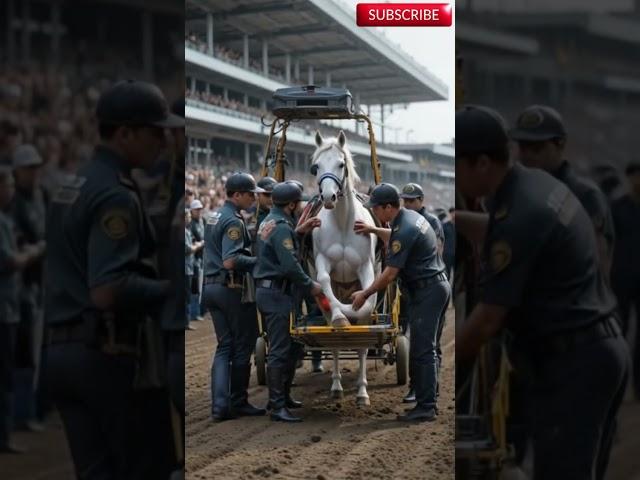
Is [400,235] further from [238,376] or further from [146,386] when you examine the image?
[146,386]

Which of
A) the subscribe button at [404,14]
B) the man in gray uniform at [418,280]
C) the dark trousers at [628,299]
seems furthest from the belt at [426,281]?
the subscribe button at [404,14]

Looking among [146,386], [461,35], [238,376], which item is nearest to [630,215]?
[461,35]

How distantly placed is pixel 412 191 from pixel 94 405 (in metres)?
1.12

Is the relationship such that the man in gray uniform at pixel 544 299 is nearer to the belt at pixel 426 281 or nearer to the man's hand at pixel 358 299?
the belt at pixel 426 281

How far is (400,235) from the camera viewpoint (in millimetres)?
3131

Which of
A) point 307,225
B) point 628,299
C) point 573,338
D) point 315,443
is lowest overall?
point 315,443

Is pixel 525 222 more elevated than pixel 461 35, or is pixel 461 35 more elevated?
pixel 461 35

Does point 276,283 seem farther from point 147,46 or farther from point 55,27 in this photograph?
point 55,27

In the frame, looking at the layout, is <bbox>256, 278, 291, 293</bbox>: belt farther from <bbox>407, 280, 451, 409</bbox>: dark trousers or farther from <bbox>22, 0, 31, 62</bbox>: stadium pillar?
<bbox>22, 0, 31, 62</bbox>: stadium pillar

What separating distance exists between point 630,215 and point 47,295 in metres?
1.66

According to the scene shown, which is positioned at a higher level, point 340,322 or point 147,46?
point 147,46

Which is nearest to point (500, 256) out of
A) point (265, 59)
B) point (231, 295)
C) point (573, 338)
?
point (573, 338)

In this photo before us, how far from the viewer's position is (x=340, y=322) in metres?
3.46

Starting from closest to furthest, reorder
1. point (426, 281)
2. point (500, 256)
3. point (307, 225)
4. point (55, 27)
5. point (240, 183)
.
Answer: point (500, 256)
point (55, 27)
point (240, 183)
point (426, 281)
point (307, 225)
